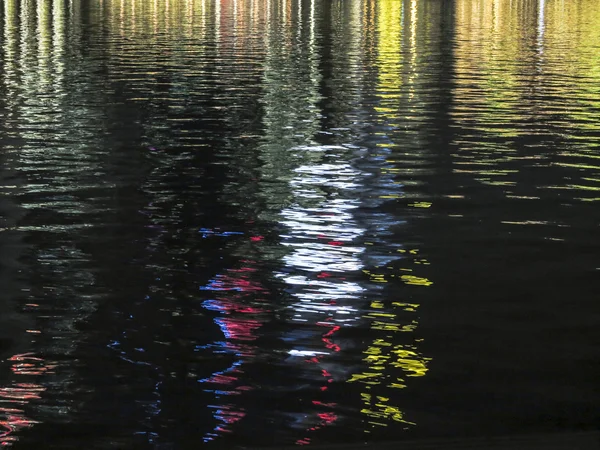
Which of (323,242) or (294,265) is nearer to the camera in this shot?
(294,265)

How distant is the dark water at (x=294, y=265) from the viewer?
8398mm

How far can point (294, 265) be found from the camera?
12781mm

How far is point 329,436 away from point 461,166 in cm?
1237

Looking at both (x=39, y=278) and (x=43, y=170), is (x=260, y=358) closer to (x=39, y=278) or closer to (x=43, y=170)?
(x=39, y=278)

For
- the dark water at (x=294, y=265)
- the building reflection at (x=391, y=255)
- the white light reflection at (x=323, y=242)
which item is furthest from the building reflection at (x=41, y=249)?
the building reflection at (x=391, y=255)

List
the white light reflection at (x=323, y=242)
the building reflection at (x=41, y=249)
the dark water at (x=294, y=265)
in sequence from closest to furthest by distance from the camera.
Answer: the dark water at (x=294, y=265) < the building reflection at (x=41, y=249) < the white light reflection at (x=323, y=242)

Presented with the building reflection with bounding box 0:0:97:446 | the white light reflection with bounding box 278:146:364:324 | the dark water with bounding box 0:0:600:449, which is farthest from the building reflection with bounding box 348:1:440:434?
the building reflection with bounding box 0:0:97:446

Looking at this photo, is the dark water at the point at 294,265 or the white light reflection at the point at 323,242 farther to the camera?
the white light reflection at the point at 323,242

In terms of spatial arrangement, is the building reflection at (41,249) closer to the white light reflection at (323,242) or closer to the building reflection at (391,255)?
the white light reflection at (323,242)

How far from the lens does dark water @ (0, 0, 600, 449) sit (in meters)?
8.40

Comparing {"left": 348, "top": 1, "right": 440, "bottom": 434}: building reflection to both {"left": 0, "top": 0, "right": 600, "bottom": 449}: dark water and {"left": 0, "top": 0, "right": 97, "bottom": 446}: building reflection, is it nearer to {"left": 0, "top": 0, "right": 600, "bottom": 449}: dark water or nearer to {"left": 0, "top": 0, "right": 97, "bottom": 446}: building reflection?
{"left": 0, "top": 0, "right": 600, "bottom": 449}: dark water

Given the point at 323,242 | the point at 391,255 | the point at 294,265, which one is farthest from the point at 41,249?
the point at 391,255

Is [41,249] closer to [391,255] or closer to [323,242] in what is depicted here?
[323,242]

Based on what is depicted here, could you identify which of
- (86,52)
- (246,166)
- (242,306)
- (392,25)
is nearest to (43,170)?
(246,166)
